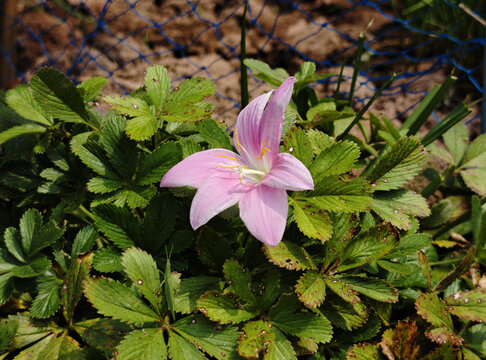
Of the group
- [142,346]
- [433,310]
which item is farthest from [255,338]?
[433,310]

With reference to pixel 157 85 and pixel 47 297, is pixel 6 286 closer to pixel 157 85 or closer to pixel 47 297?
pixel 47 297

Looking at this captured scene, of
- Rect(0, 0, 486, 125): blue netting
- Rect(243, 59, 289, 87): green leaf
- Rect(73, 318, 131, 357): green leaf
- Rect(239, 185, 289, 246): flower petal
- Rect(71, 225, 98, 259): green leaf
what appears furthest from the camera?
Rect(0, 0, 486, 125): blue netting

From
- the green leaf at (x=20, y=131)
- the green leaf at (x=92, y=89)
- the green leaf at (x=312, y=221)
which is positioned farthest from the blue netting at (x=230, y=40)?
the green leaf at (x=312, y=221)

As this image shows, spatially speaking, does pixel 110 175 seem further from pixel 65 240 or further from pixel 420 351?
pixel 420 351

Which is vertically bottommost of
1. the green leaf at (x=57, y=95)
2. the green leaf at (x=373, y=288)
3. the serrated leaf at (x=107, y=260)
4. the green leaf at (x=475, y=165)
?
the green leaf at (x=475, y=165)

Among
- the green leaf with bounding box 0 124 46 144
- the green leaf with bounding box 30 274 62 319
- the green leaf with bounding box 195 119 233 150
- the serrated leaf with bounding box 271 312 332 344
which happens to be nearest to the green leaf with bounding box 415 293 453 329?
the serrated leaf with bounding box 271 312 332 344

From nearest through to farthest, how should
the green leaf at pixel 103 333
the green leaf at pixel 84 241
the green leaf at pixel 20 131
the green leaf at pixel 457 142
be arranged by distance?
the green leaf at pixel 103 333 → the green leaf at pixel 84 241 → the green leaf at pixel 20 131 → the green leaf at pixel 457 142

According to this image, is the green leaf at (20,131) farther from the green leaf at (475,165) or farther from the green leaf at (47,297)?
the green leaf at (475,165)

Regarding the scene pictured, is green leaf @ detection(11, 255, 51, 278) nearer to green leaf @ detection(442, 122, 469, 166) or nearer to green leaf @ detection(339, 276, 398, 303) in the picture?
green leaf @ detection(339, 276, 398, 303)
